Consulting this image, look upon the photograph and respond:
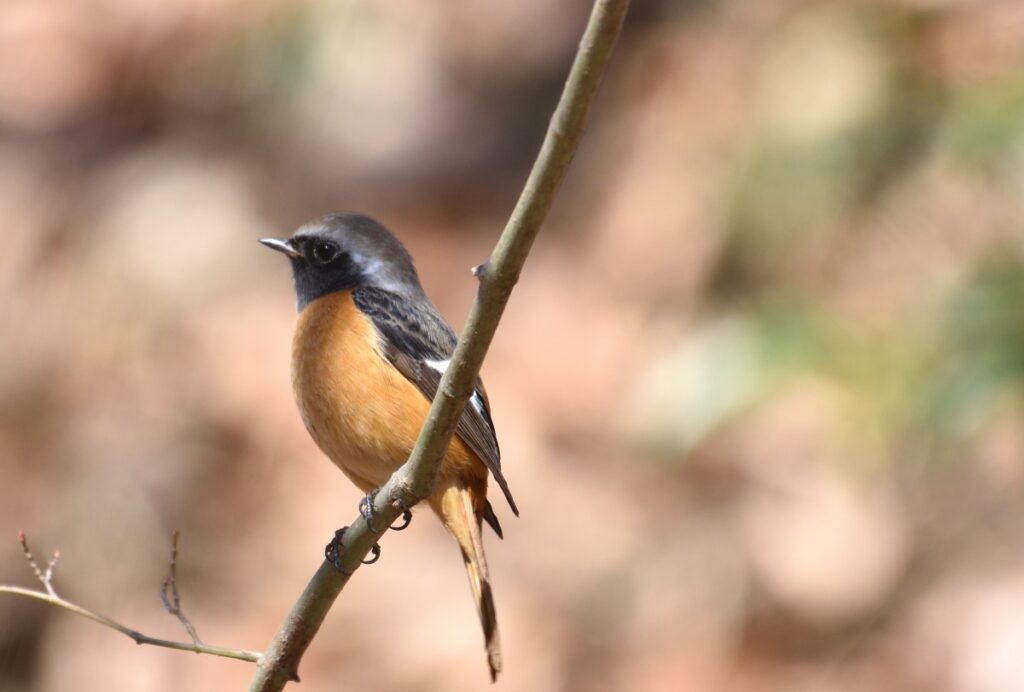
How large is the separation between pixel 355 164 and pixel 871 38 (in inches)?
173

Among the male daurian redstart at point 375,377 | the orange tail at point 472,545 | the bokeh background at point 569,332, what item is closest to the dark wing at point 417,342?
the male daurian redstart at point 375,377

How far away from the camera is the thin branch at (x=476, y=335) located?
2332 mm

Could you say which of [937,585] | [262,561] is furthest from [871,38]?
[262,561]

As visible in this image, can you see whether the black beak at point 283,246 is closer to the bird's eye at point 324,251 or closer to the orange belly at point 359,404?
the bird's eye at point 324,251

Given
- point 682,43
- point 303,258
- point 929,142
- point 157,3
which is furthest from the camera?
point 157,3

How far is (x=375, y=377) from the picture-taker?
14.0ft

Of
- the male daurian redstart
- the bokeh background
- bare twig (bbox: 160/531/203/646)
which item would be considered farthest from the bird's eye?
the bokeh background

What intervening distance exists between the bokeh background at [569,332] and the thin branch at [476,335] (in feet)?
10.6

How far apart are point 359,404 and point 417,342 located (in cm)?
37

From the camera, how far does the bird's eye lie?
4844mm

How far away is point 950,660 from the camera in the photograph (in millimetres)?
7570

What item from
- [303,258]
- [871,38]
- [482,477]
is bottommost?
[482,477]

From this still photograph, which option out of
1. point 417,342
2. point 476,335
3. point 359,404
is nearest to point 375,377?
point 359,404

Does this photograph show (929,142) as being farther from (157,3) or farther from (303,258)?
(157,3)
